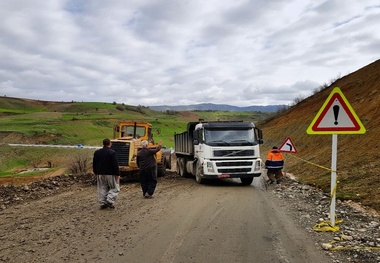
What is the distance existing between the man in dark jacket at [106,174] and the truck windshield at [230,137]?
19.3ft

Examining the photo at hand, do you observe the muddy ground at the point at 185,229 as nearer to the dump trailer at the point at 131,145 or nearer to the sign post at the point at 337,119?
the sign post at the point at 337,119

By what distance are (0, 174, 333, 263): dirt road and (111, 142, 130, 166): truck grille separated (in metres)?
5.03

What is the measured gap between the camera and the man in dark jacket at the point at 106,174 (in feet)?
33.6

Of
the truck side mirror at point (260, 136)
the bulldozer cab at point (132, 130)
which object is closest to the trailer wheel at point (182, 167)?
the bulldozer cab at point (132, 130)

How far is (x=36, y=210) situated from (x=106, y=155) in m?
2.38

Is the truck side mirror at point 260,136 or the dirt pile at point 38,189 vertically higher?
the truck side mirror at point 260,136

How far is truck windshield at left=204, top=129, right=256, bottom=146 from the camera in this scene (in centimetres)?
1554

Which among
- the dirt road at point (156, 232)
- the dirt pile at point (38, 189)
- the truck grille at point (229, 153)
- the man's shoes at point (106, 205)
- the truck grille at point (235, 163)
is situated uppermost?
the truck grille at point (229, 153)

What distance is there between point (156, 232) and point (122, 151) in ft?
32.2

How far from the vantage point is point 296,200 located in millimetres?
11875

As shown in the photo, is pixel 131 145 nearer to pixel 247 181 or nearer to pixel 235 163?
pixel 235 163

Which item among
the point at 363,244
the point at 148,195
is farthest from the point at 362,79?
the point at 363,244

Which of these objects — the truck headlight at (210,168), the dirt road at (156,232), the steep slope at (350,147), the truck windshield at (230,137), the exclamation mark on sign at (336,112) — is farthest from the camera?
the truck windshield at (230,137)

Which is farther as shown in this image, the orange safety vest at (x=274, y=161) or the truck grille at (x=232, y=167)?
the orange safety vest at (x=274, y=161)
